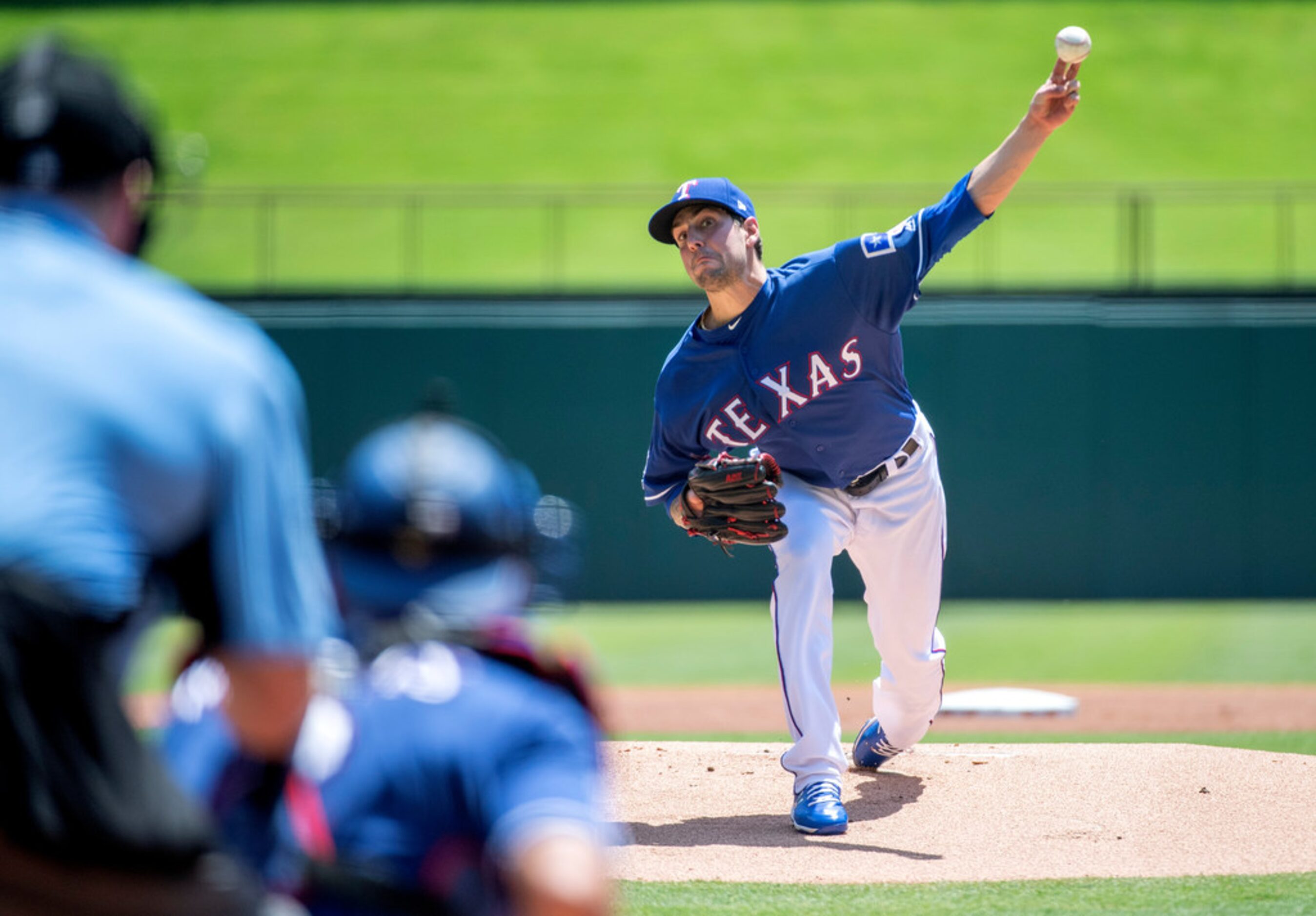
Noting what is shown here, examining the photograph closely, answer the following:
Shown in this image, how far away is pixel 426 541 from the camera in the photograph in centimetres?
175

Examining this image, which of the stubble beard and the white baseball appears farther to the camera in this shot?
the stubble beard

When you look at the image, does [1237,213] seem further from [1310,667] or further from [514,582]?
[514,582]

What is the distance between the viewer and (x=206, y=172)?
26172 mm

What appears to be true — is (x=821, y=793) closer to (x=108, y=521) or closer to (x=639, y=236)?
(x=108, y=521)

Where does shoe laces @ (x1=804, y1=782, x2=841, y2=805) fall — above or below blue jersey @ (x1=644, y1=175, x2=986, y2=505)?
below

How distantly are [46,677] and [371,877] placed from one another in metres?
0.45

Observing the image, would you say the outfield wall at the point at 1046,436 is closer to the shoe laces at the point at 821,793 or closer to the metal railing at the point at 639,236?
the metal railing at the point at 639,236

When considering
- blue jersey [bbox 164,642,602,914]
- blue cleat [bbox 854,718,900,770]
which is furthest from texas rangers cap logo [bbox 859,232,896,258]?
blue jersey [bbox 164,642,602,914]

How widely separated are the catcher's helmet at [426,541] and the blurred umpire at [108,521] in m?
0.13

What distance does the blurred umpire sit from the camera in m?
1.44

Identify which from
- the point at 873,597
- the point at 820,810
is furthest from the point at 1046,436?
the point at 820,810

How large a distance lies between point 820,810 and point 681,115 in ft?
85.4

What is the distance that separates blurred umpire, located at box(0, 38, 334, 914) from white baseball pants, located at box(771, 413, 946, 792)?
321 cm

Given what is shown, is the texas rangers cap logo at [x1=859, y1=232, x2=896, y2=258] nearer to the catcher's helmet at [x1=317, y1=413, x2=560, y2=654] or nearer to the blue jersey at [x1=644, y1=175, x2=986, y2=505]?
the blue jersey at [x1=644, y1=175, x2=986, y2=505]
